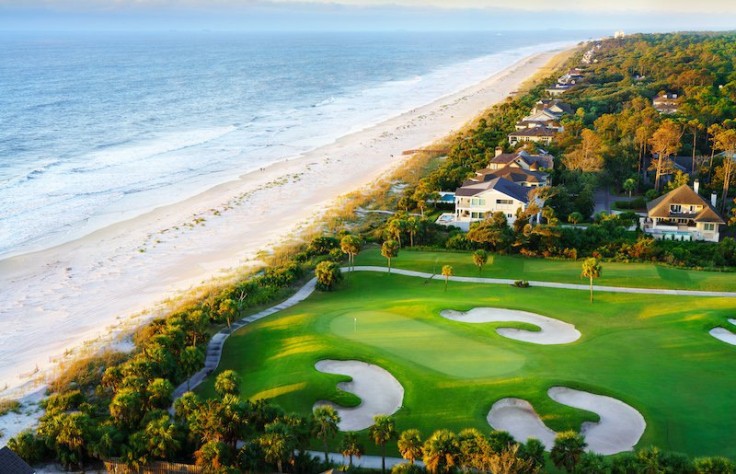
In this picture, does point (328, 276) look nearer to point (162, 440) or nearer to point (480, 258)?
point (480, 258)

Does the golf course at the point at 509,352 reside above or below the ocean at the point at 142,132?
below

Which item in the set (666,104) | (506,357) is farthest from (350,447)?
(666,104)

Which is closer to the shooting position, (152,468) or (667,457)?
(667,457)

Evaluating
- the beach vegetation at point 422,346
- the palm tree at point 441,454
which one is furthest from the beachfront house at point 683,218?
the palm tree at point 441,454

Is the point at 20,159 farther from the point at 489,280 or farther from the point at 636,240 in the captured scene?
the point at 636,240

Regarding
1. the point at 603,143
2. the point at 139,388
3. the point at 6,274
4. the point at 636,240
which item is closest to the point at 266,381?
the point at 139,388

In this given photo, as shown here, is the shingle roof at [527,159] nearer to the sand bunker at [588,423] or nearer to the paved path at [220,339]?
the paved path at [220,339]
